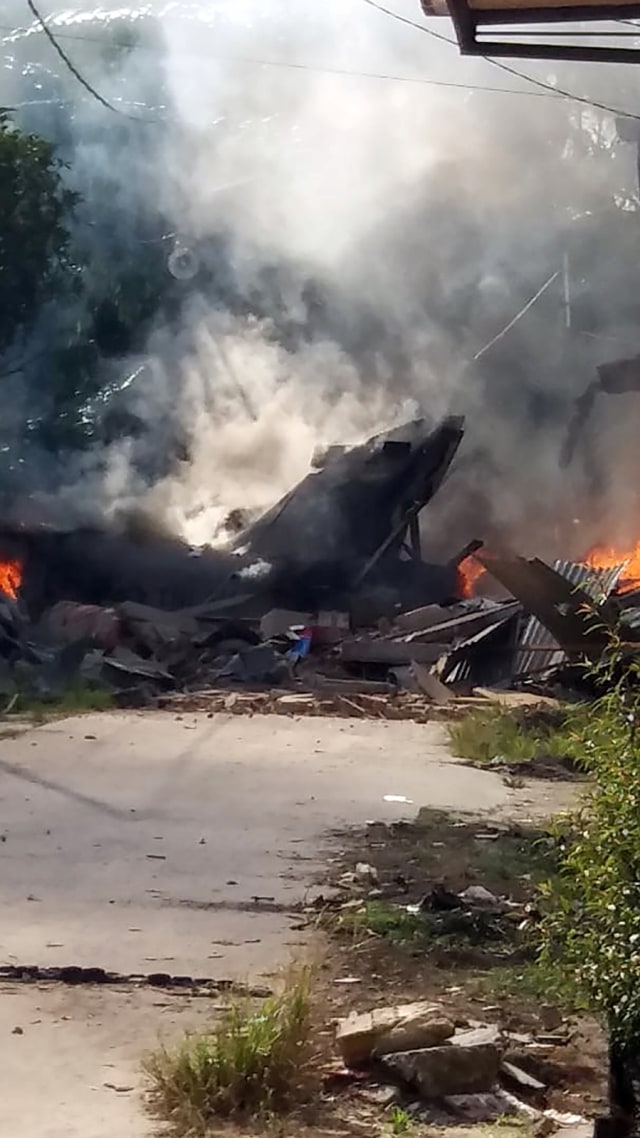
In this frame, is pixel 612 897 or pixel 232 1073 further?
pixel 232 1073

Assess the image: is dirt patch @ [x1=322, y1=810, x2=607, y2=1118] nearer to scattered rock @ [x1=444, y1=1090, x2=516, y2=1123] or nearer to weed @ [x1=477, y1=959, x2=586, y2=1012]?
weed @ [x1=477, y1=959, x2=586, y2=1012]

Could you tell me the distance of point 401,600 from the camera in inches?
874

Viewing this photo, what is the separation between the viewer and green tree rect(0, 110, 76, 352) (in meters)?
20.2

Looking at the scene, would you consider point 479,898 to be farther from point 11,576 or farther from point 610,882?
point 11,576

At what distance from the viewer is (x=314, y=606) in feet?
73.6

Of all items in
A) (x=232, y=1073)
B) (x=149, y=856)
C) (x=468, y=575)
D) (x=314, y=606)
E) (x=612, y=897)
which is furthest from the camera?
(x=468, y=575)

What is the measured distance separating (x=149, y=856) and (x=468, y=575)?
1673 cm

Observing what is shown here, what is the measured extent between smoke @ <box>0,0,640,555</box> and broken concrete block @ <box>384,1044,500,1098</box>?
22087mm

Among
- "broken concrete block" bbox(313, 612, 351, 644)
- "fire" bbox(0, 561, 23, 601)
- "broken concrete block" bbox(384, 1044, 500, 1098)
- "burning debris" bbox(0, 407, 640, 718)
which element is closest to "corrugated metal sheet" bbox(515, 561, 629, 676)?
"burning debris" bbox(0, 407, 640, 718)

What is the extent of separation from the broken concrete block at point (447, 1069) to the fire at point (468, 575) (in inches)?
747

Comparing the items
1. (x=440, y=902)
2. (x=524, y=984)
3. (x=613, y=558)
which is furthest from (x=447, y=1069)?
(x=613, y=558)

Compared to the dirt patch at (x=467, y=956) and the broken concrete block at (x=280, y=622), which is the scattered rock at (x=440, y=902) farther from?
the broken concrete block at (x=280, y=622)

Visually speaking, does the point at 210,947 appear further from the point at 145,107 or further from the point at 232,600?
the point at 145,107

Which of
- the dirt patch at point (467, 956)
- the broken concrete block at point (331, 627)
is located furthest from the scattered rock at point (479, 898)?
the broken concrete block at point (331, 627)
